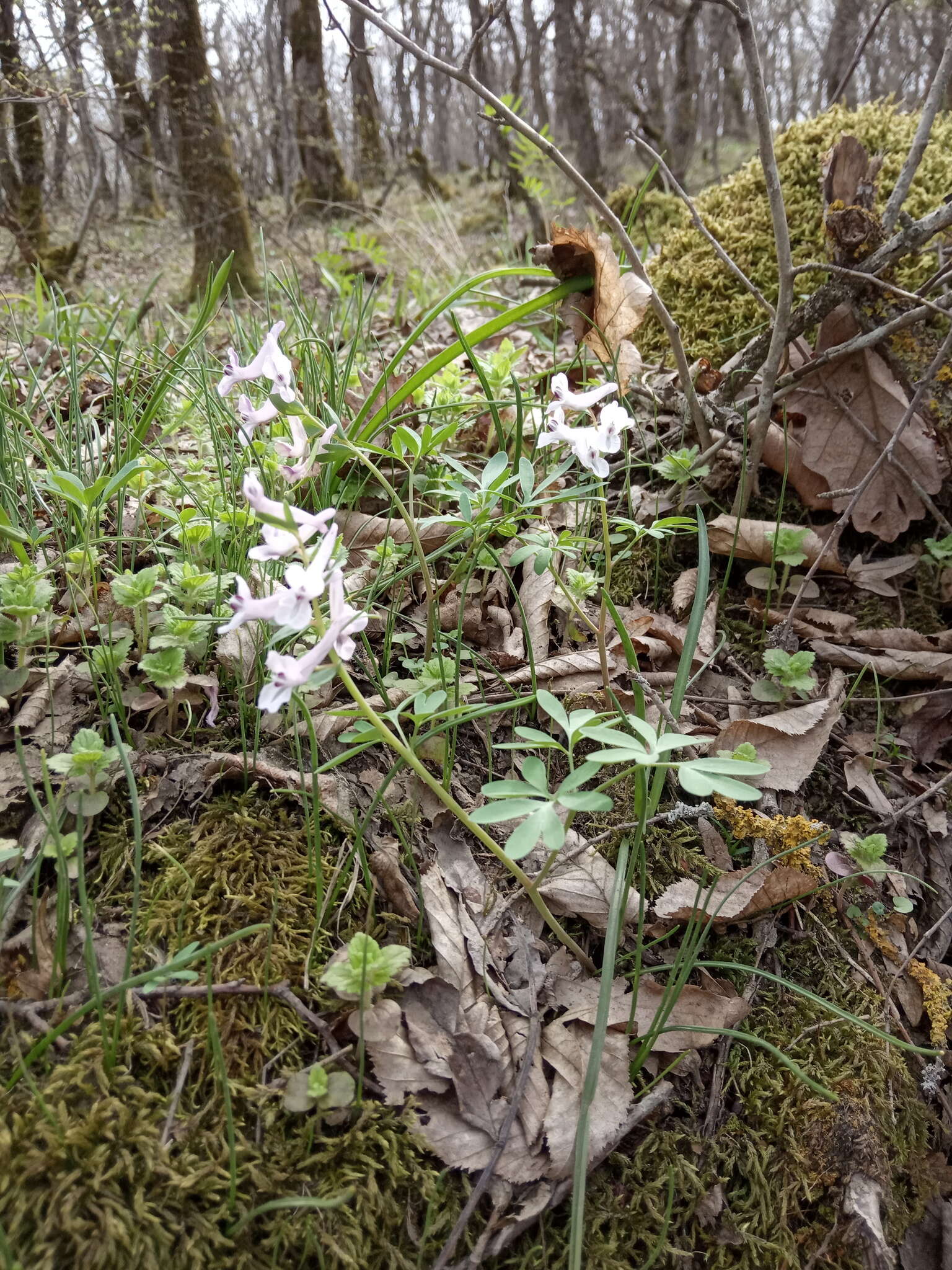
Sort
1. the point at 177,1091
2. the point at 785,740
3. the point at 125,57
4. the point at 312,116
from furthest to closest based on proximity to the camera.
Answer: the point at 312,116, the point at 125,57, the point at 785,740, the point at 177,1091

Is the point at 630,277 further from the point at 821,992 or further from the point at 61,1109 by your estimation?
the point at 61,1109

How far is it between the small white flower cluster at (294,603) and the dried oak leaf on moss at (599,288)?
1.39 metres

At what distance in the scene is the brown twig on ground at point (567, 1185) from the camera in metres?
1.12

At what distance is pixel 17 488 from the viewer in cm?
206

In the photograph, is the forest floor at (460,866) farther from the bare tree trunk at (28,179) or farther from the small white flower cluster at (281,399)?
the bare tree trunk at (28,179)

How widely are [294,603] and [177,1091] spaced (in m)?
0.78

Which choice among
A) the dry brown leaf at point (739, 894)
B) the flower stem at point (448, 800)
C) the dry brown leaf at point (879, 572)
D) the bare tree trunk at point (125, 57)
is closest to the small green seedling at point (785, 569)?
the dry brown leaf at point (879, 572)

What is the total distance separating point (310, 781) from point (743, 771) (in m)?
0.94

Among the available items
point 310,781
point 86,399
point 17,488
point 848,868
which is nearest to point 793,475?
point 848,868

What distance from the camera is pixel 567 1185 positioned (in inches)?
46.3

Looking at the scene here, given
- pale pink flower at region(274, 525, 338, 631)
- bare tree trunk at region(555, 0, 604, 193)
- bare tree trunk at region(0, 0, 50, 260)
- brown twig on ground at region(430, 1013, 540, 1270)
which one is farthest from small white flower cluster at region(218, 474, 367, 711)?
bare tree trunk at region(555, 0, 604, 193)

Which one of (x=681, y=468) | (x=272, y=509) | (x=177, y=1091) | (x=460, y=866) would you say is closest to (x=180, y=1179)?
(x=177, y=1091)

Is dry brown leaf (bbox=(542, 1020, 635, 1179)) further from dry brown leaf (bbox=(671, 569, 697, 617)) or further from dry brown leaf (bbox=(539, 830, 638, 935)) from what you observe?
dry brown leaf (bbox=(671, 569, 697, 617))

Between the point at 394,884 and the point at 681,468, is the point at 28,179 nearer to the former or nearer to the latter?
the point at 681,468
